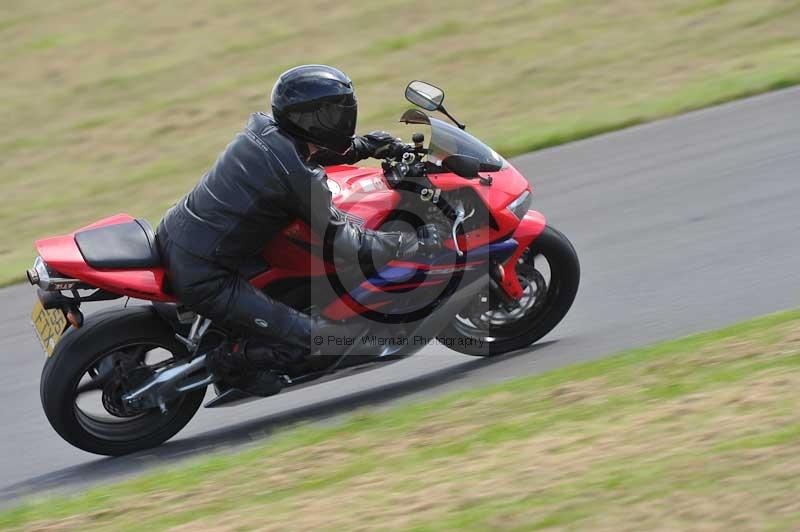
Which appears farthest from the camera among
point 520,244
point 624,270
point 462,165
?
point 624,270

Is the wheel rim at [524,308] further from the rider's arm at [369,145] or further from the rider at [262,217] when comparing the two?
the rider's arm at [369,145]

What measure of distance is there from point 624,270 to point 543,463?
3.26 metres

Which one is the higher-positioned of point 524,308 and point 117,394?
point 117,394

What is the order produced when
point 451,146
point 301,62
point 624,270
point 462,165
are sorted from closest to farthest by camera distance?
1. point 462,165
2. point 451,146
3. point 624,270
4. point 301,62

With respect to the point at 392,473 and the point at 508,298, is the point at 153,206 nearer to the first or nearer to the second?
the point at 508,298

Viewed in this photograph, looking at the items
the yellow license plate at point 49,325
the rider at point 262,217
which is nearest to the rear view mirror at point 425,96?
the rider at point 262,217

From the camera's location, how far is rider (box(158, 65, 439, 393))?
5.62 m

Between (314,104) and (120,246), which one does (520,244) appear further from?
(120,246)

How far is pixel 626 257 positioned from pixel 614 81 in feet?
15.3

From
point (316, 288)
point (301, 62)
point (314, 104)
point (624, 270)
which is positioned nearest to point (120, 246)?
point (316, 288)

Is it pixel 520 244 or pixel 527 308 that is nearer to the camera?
pixel 520 244

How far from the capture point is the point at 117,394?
593cm

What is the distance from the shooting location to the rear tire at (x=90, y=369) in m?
5.71

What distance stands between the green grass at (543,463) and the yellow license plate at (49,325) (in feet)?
2.61
